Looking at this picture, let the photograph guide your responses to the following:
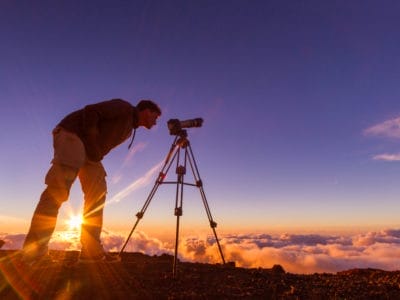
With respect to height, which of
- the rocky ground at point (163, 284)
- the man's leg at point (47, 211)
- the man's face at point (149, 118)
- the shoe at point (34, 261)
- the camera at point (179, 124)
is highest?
the camera at point (179, 124)

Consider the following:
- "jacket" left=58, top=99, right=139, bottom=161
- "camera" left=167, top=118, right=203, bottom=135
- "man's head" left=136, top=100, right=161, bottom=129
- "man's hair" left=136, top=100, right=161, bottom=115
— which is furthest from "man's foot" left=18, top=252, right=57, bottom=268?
"camera" left=167, top=118, right=203, bottom=135

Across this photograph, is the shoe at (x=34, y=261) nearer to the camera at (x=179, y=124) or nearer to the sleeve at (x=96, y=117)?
the sleeve at (x=96, y=117)

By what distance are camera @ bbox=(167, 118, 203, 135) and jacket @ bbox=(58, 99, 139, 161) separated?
1056 mm

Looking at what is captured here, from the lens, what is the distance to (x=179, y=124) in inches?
284

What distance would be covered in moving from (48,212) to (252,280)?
3798 mm

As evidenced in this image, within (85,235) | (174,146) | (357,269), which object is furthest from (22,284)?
(357,269)

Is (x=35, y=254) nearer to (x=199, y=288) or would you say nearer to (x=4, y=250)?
(x=199, y=288)

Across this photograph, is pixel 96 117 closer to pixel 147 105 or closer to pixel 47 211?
pixel 147 105

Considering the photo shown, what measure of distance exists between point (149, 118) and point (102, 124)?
0.90 metres

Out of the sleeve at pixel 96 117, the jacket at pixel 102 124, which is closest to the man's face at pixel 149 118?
the jacket at pixel 102 124

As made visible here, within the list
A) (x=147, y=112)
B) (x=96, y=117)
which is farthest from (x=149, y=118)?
(x=96, y=117)

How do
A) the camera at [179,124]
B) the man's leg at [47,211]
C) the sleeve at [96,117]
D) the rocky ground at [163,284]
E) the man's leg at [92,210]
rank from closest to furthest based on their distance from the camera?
the rocky ground at [163,284], the man's leg at [47,211], the sleeve at [96,117], the man's leg at [92,210], the camera at [179,124]

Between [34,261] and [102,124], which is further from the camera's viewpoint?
[102,124]

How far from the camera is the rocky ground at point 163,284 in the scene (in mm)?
4837
